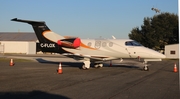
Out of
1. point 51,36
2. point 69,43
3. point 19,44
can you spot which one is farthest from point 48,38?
point 19,44

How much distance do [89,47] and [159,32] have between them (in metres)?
45.6

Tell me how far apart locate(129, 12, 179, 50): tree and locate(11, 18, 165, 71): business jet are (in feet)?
142

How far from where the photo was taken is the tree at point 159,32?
6556cm

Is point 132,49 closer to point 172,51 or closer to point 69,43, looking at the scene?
point 69,43

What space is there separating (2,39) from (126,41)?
57741 mm

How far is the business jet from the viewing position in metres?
22.7

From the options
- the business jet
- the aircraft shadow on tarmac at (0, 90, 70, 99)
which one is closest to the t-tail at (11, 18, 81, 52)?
the business jet

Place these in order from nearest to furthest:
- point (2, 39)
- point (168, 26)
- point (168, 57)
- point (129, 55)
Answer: point (129, 55) < point (168, 57) < point (168, 26) < point (2, 39)

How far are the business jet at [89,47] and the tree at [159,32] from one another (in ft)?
142

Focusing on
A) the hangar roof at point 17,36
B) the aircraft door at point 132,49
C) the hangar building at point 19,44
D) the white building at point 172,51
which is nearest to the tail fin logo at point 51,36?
the aircraft door at point 132,49

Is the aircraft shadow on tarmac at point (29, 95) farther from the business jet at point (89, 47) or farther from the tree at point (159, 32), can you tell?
the tree at point (159, 32)

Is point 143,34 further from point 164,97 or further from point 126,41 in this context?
point 164,97

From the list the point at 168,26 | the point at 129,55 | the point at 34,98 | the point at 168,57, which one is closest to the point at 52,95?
the point at 34,98

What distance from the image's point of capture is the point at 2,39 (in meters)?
74.1
